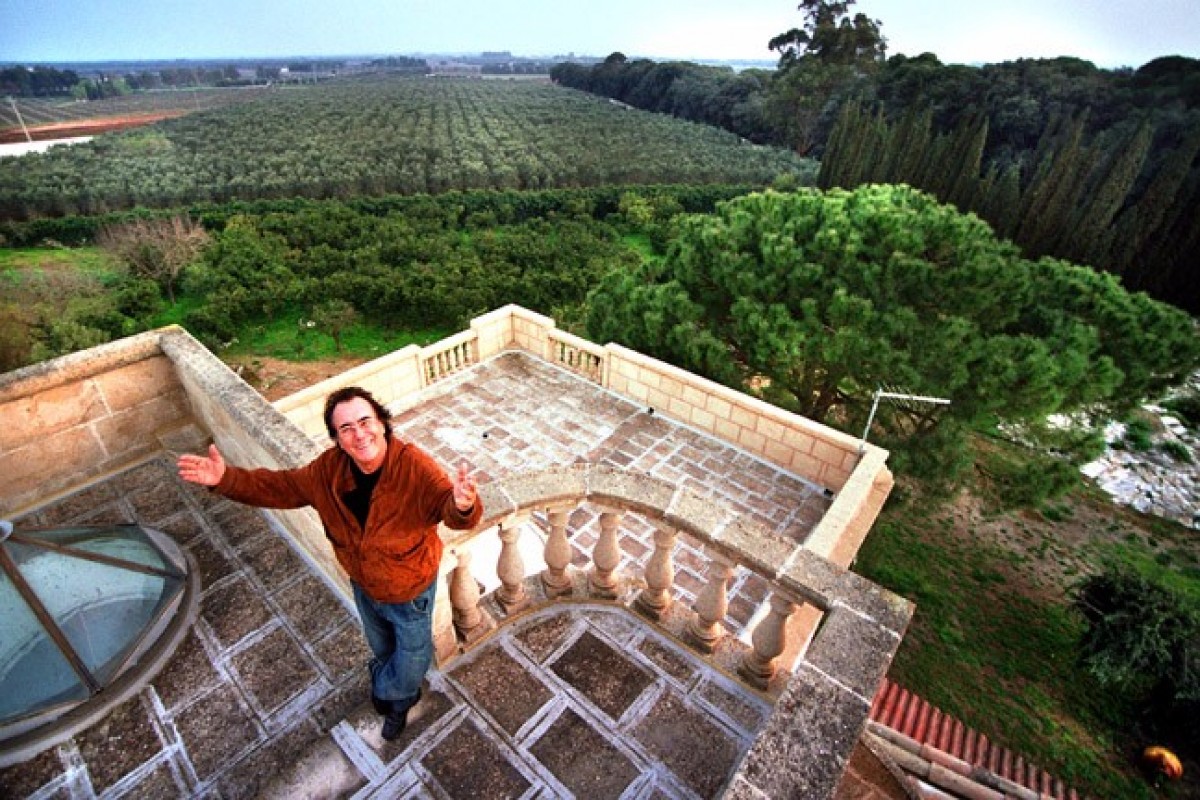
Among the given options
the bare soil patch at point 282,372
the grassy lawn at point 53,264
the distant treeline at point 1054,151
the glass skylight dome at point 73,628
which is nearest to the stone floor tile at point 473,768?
the glass skylight dome at point 73,628

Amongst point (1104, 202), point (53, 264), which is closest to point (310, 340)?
point (53, 264)

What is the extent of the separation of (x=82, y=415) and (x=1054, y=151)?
36.7 m

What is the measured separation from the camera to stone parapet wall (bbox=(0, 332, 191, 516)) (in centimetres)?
404

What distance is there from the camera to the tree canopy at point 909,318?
26.5 feet

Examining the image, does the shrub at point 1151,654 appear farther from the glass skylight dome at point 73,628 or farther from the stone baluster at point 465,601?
the glass skylight dome at point 73,628

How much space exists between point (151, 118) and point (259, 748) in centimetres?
7961

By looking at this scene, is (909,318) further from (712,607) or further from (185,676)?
(185,676)

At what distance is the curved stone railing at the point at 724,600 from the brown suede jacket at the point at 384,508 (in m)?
0.33

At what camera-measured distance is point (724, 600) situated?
3154 millimetres

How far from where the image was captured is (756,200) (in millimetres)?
10500

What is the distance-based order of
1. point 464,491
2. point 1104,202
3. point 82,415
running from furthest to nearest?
point 1104,202
point 82,415
point 464,491

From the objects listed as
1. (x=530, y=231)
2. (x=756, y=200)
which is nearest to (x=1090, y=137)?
(x=530, y=231)

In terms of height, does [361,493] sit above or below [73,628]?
above

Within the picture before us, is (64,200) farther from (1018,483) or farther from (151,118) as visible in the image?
(1018,483)
